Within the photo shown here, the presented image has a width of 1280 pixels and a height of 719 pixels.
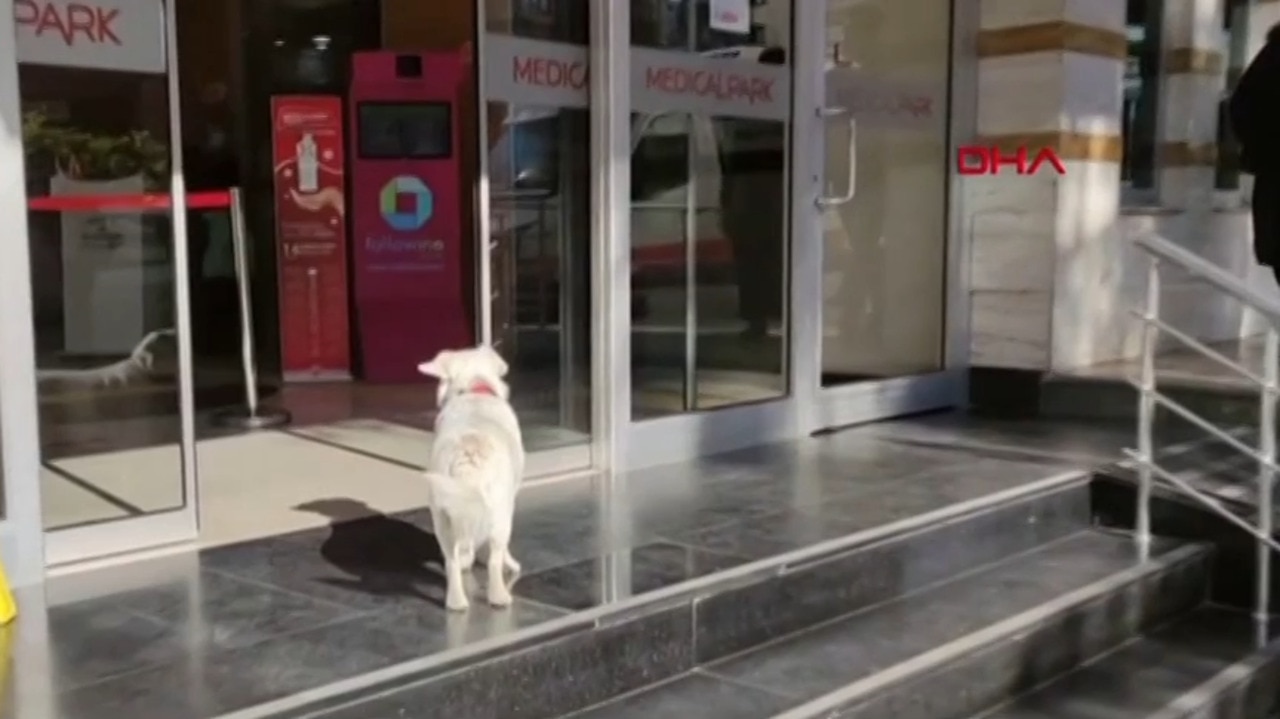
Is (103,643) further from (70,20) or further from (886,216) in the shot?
(886,216)

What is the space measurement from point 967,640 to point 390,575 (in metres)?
1.41

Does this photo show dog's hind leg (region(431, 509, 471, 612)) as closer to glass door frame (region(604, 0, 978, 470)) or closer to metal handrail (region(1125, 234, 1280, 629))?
glass door frame (region(604, 0, 978, 470))

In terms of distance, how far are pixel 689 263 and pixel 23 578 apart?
2.53 m

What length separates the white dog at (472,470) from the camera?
9.20 ft

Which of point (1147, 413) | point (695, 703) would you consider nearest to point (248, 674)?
point (695, 703)

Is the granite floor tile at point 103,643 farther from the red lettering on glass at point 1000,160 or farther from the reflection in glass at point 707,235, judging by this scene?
the red lettering on glass at point 1000,160

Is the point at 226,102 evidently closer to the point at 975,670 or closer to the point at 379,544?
the point at 379,544

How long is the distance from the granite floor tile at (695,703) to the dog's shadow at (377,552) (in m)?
0.52

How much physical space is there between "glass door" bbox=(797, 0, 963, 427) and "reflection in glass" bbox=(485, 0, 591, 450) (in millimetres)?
1255

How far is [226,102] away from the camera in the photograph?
753cm

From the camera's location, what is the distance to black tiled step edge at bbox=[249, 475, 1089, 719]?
100 inches

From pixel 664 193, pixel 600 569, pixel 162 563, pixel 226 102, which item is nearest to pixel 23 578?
pixel 162 563

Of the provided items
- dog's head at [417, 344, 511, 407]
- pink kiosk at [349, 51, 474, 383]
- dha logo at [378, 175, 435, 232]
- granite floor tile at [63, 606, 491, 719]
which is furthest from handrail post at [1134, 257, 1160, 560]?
dha logo at [378, 175, 435, 232]

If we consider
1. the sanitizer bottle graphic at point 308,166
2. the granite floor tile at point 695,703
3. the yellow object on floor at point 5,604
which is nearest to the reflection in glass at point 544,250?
the granite floor tile at point 695,703
